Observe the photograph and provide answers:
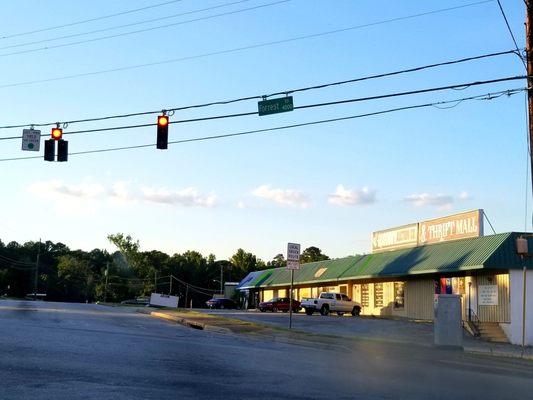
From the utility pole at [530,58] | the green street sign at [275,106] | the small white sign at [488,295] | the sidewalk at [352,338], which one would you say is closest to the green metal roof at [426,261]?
the small white sign at [488,295]

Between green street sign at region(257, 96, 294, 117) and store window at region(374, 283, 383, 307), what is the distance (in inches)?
975

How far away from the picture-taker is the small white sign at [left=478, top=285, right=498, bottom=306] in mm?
28578

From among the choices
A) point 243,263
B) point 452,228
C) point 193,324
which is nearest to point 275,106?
point 193,324

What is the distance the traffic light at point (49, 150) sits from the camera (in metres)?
19.7

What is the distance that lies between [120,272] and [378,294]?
259 feet

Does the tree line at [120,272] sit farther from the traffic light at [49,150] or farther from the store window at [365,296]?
the traffic light at [49,150]

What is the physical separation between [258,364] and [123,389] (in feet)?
13.9

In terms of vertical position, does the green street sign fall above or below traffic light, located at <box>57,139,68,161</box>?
above

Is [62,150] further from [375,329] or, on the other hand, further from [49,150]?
[375,329]

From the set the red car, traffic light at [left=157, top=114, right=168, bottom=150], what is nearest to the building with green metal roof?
the red car

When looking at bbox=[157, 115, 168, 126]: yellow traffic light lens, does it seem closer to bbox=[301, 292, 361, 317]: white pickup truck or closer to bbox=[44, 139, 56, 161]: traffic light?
bbox=[44, 139, 56, 161]: traffic light

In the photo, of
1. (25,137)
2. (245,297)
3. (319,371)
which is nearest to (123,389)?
(319,371)

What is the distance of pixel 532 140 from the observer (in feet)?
58.8

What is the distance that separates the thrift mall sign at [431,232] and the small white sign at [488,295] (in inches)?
129
